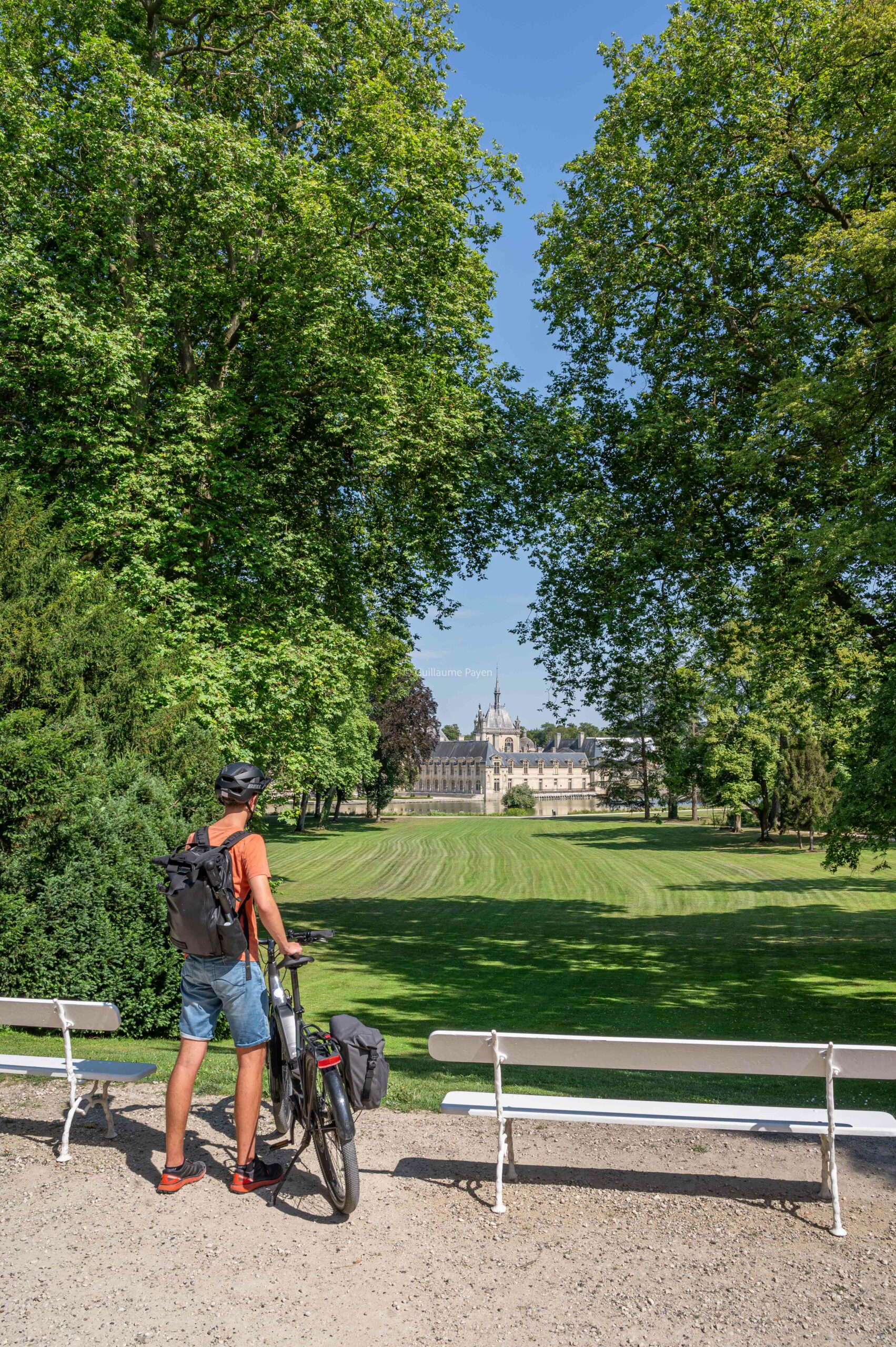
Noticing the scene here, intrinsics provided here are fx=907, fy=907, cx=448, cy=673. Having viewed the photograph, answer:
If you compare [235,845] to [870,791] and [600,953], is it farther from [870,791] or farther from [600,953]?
[600,953]

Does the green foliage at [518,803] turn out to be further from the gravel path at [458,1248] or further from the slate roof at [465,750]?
the gravel path at [458,1248]

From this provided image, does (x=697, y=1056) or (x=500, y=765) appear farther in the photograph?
(x=500, y=765)

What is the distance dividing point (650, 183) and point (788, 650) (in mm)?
8617

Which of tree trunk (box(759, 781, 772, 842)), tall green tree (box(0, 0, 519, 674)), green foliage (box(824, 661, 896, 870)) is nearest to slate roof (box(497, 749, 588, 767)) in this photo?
tree trunk (box(759, 781, 772, 842))

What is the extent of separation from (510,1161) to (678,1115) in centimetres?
92

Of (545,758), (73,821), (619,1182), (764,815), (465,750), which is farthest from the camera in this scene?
(545,758)

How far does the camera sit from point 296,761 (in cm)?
1516

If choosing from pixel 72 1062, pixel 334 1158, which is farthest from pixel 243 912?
pixel 72 1062

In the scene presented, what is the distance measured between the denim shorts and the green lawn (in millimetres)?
1905

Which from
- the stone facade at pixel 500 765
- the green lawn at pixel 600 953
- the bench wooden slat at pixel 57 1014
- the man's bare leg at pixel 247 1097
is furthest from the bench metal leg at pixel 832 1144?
the stone facade at pixel 500 765

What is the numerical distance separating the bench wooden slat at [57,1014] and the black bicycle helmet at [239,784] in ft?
4.81

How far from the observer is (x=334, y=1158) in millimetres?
4352

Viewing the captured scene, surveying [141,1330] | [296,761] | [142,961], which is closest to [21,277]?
[296,761]

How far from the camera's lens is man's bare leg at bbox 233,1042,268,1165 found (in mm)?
4445
